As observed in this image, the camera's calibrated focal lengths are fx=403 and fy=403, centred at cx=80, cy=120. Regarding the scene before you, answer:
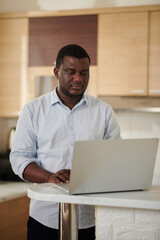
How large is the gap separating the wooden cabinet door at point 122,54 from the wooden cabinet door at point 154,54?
1.7 inches

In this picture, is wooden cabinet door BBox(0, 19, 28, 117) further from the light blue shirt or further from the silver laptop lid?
the silver laptop lid

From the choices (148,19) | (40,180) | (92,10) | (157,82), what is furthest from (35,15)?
(40,180)

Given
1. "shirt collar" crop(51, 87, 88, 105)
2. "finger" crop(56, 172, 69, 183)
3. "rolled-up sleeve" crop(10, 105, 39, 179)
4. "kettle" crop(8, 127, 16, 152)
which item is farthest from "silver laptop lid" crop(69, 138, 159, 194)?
"kettle" crop(8, 127, 16, 152)

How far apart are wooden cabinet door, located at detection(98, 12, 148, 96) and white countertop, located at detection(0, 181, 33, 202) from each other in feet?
3.36

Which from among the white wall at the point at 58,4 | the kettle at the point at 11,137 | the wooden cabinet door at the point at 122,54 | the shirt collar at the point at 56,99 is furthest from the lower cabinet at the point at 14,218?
the white wall at the point at 58,4

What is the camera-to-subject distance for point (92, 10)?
3379mm

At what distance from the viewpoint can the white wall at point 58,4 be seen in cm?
367

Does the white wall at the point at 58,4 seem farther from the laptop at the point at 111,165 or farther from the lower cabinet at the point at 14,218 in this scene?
the laptop at the point at 111,165

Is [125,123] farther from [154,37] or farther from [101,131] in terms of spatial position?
[101,131]

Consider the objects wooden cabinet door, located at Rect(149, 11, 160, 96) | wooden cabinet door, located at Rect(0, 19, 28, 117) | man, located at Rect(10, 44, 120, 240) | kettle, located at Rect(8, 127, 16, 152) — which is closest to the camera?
man, located at Rect(10, 44, 120, 240)

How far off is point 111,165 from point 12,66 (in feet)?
8.03

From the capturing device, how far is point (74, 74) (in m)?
1.78

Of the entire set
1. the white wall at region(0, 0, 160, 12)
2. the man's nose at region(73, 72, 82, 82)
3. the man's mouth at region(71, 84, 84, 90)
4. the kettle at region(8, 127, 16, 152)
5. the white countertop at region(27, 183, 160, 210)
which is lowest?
the kettle at region(8, 127, 16, 152)

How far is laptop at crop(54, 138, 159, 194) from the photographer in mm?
1289
